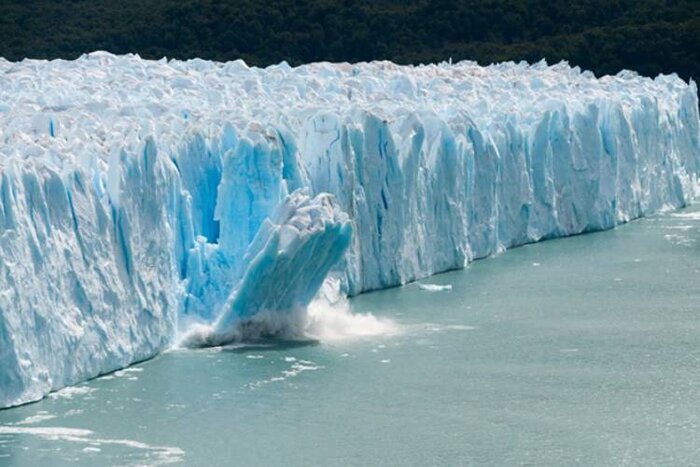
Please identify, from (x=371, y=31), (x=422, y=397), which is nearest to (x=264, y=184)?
(x=422, y=397)

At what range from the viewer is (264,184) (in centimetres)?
1403

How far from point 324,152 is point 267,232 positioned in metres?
2.73

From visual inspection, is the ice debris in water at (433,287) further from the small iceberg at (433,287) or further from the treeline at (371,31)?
the treeline at (371,31)

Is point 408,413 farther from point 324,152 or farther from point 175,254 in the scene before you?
point 324,152

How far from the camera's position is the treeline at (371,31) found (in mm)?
33719

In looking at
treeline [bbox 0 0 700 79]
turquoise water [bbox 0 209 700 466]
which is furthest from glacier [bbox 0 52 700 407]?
treeline [bbox 0 0 700 79]

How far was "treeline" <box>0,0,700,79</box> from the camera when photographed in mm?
33719

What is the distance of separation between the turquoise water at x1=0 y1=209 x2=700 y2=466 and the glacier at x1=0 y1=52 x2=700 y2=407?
456 millimetres

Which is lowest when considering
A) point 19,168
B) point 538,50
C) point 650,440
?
point 650,440

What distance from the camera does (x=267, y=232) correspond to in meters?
13.1

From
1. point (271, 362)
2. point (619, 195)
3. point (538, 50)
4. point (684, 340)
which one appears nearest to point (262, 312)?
point (271, 362)

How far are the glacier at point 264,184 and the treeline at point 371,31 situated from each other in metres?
9.68

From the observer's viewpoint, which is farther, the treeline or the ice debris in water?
the treeline

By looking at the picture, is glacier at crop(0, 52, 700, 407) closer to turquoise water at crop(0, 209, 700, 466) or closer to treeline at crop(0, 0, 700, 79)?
turquoise water at crop(0, 209, 700, 466)
